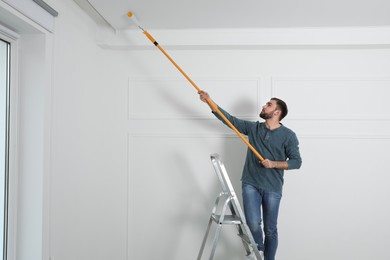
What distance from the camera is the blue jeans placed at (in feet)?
8.69

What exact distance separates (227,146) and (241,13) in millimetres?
1173

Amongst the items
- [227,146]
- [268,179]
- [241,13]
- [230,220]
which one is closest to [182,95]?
[227,146]

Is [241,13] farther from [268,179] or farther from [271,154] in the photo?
[268,179]

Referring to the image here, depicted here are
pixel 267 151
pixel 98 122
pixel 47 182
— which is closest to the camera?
pixel 47 182

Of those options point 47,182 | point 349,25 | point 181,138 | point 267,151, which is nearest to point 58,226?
point 47,182

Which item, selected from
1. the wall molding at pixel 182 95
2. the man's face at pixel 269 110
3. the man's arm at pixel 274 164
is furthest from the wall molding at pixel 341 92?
the man's arm at pixel 274 164

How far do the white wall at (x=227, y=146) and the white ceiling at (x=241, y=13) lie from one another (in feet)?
1.05

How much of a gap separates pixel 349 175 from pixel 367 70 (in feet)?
3.15

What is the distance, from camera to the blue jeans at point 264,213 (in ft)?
8.69

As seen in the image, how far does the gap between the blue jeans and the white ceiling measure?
1328 millimetres

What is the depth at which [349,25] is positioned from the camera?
2934mm

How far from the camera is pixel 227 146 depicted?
10.5 feet

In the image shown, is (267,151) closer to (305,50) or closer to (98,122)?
(305,50)

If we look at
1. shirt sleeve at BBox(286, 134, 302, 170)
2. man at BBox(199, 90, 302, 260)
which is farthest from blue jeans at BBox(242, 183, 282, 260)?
shirt sleeve at BBox(286, 134, 302, 170)
